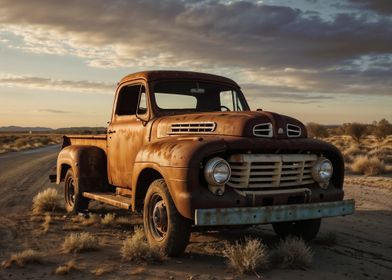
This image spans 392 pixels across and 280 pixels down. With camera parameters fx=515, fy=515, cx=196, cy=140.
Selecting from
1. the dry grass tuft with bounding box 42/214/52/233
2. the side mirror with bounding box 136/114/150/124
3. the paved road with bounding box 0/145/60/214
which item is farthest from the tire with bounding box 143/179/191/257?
the paved road with bounding box 0/145/60/214

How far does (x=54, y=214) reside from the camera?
9.69 meters

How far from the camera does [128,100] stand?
27.5ft

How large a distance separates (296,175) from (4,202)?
716cm

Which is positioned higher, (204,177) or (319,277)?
(204,177)

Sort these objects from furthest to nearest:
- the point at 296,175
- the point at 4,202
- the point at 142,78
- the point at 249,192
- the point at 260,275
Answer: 1. the point at 4,202
2. the point at 142,78
3. the point at 296,175
4. the point at 249,192
5. the point at 260,275

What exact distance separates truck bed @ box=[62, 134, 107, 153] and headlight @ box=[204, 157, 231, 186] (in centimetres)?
354

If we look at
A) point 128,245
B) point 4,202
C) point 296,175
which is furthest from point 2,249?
point 4,202

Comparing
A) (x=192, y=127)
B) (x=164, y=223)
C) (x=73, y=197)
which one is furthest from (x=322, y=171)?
(x=73, y=197)

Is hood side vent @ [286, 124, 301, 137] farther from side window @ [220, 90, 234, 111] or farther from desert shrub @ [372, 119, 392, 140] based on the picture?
desert shrub @ [372, 119, 392, 140]

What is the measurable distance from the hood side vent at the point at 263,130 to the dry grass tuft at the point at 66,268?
254cm

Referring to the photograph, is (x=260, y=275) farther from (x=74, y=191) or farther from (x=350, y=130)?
(x=350, y=130)

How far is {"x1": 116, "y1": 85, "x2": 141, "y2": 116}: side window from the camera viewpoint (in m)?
8.18

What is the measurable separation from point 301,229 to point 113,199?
281 cm

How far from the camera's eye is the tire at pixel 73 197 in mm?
9209
